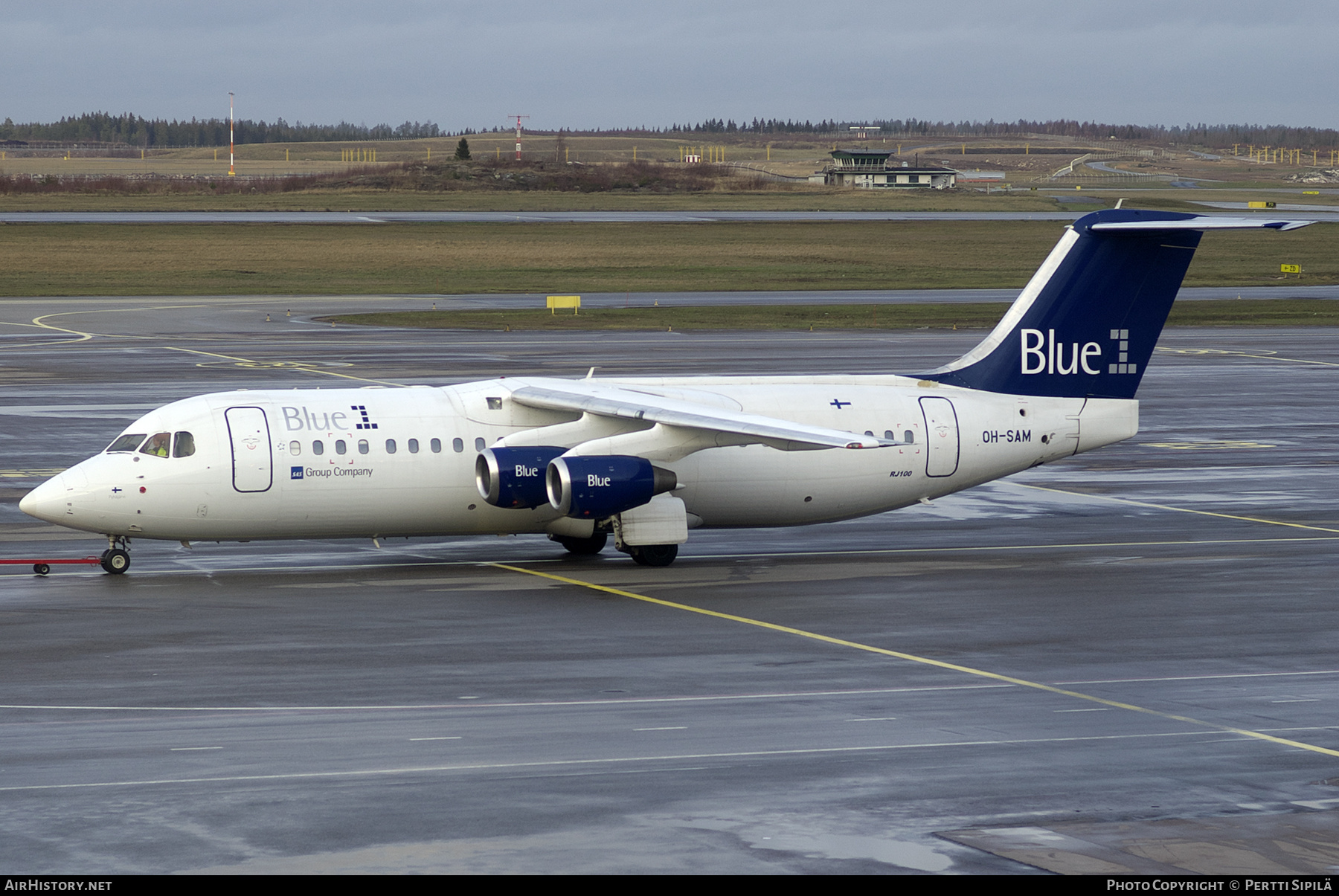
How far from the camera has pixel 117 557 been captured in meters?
28.1

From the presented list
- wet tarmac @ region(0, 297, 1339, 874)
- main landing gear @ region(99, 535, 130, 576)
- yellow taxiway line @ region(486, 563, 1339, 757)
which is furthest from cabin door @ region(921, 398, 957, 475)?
main landing gear @ region(99, 535, 130, 576)

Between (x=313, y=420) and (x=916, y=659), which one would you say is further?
(x=313, y=420)

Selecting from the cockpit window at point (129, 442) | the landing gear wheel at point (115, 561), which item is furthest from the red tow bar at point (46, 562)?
the cockpit window at point (129, 442)

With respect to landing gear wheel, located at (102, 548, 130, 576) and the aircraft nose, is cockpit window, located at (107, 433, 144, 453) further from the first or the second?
landing gear wheel, located at (102, 548, 130, 576)

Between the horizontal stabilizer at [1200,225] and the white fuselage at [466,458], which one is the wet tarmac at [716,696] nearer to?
the white fuselage at [466,458]

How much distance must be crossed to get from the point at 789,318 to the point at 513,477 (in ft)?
166

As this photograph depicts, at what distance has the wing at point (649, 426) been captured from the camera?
2684 cm

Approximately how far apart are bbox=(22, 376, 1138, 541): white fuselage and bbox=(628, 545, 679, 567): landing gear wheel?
96cm

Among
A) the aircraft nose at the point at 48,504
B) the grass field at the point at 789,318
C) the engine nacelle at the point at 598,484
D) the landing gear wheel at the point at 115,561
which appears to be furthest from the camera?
the grass field at the point at 789,318

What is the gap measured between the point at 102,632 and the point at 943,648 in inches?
463

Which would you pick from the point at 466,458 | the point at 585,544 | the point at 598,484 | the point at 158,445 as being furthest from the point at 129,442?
the point at 585,544

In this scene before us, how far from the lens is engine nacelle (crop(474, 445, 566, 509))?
27.6 meters

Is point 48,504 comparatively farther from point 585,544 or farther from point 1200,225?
point 1200,225

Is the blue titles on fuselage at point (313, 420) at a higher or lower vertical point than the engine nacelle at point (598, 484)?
higher
